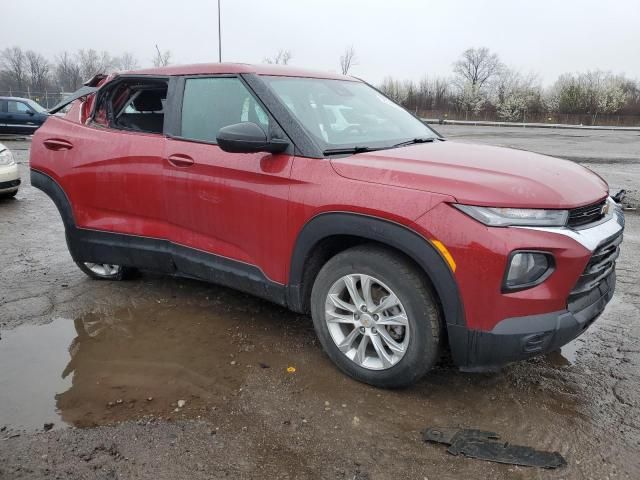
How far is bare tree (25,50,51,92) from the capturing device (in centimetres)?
7794

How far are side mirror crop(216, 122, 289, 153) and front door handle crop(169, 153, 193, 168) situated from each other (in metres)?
0.58

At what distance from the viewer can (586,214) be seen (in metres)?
2.66

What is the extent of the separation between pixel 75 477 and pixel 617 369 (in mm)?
3021

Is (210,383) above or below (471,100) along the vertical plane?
below

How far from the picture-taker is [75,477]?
2289mm

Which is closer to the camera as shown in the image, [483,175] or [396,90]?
[483,175]

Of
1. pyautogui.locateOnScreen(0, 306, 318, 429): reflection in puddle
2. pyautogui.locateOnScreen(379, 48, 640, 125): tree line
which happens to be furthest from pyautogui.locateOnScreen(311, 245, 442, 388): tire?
pyautogui.locateOnScreen(379, 48, 640, 125): tree line

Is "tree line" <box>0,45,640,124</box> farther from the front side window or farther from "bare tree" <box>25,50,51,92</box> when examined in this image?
the front side window

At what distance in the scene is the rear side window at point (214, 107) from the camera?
344 centimetres

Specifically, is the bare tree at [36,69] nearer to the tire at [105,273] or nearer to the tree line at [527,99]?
the tree line at [527,99]

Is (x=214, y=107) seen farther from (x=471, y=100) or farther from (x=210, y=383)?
(x=471, y=100)

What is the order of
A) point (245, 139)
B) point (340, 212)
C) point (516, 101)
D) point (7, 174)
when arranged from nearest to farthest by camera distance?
point (340, 212)
point (245, 139)
point (7, 174)
point (516, 101)

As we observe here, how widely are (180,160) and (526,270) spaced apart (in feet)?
7.59

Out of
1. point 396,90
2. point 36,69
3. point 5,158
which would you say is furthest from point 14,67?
point 5,158
